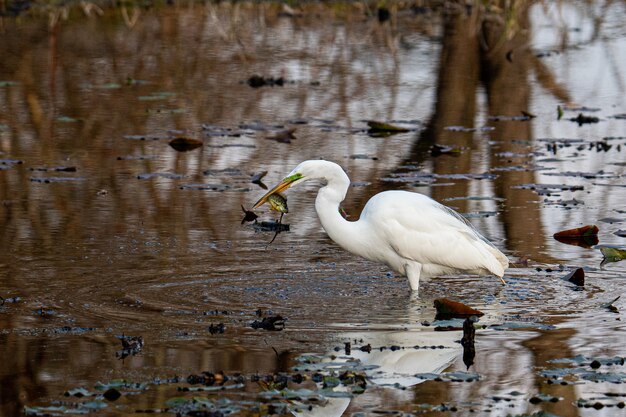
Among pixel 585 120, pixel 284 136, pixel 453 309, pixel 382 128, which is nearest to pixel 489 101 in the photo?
pixel 585 120

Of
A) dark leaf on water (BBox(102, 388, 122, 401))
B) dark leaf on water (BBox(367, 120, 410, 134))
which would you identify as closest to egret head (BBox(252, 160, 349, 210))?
dark leaf on water (BBox(102, 388, 122, 401))

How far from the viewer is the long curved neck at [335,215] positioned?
7.40m

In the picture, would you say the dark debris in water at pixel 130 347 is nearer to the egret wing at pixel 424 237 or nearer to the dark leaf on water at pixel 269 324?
the dark leaf on water at pixel 269 324

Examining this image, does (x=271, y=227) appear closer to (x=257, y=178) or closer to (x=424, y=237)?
(x=257, y=178)

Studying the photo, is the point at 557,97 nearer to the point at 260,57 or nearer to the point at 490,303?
the point at 260,57

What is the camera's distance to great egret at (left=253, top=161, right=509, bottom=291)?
741 centimetres

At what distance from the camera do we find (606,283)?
7457mm

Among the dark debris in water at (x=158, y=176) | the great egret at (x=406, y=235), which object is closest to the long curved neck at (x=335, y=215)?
the great egret at (x=406, y=235)

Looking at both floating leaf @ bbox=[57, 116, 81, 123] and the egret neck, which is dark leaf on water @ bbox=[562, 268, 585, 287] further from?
floating leaf @ bbox=[57, 116, 81, 123]

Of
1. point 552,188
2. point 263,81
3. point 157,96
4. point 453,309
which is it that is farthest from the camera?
point 263,81

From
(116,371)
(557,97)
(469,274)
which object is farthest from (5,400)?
(557,97)

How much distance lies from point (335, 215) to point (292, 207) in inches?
85.5

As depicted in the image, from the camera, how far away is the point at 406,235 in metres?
7.42

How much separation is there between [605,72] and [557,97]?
207 cm
